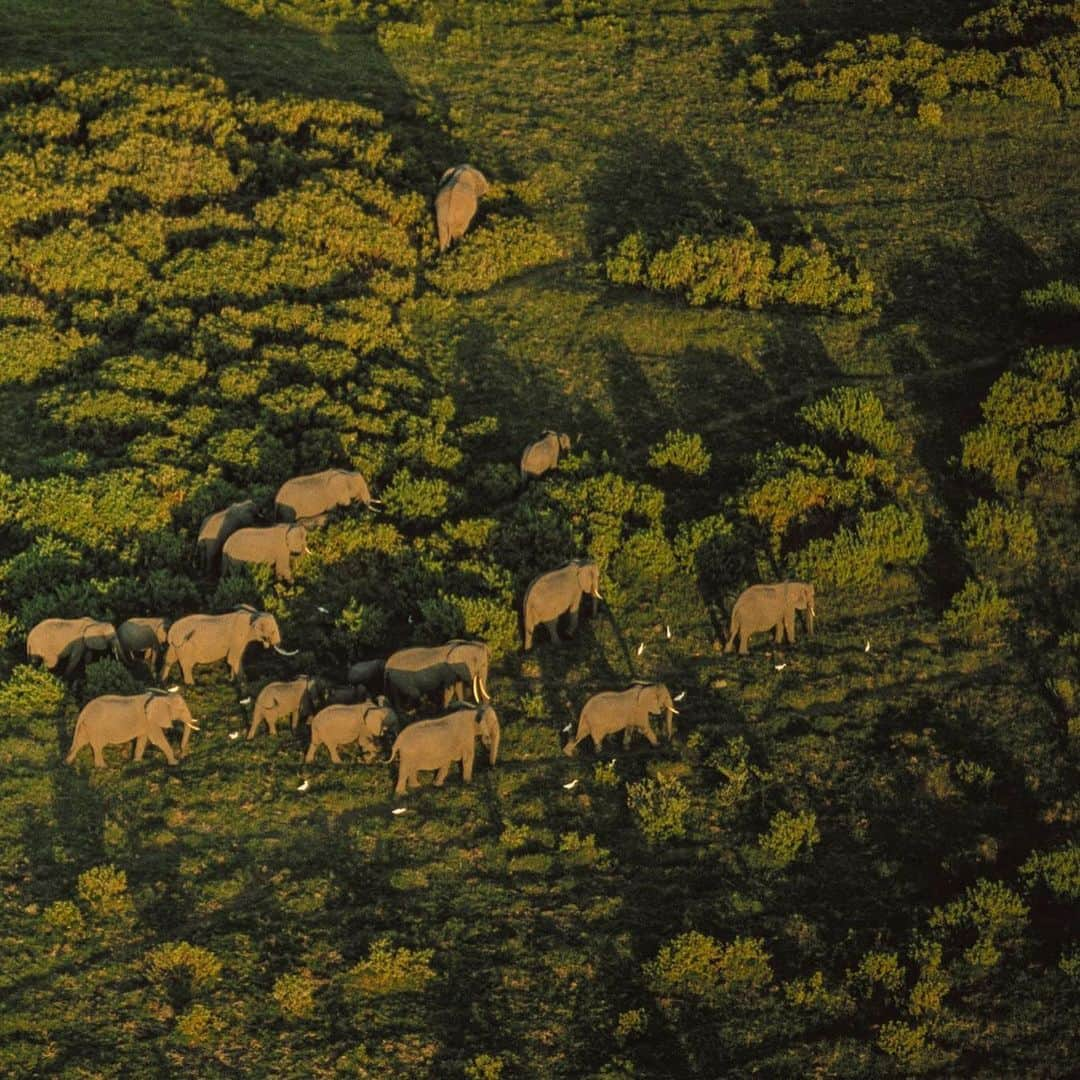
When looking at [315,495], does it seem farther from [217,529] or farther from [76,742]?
[76,742]

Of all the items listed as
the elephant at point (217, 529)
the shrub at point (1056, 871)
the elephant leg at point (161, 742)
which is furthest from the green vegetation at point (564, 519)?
the elephant at point (217, 529)

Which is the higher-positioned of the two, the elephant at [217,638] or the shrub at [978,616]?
the elephant at [217,638]

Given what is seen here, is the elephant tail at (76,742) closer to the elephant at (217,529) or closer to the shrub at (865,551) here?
the elephant at (217,529)

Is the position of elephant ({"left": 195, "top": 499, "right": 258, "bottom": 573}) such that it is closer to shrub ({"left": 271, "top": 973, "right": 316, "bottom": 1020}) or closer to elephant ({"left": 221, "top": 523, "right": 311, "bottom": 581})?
elephant ({"left": 221, "top": 523, "right": 311, "bottom": 581})

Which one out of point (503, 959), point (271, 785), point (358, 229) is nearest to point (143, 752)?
point (271, 785)

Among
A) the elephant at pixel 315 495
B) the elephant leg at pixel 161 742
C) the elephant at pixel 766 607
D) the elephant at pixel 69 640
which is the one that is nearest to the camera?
the elephant leg at pixel 161 742

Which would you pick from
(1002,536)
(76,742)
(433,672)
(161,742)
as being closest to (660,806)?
(433,672)
